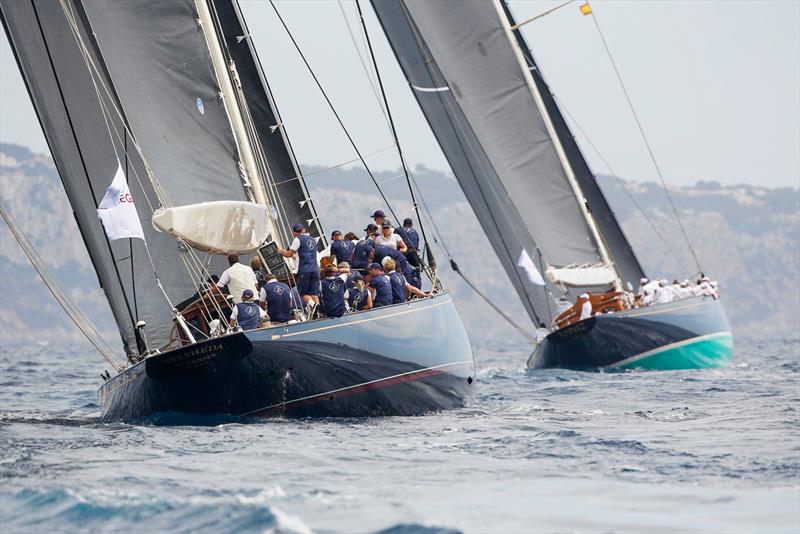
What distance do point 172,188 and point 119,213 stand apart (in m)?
1.73

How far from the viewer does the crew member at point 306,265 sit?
14.0 metres

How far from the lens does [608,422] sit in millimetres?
13930

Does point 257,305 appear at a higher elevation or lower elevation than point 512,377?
higher

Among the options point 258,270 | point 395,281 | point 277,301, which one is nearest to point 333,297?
point 277,301

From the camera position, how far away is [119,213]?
521 inches

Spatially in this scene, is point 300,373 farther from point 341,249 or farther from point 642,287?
point 642,287

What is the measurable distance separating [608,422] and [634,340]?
34.1 feet

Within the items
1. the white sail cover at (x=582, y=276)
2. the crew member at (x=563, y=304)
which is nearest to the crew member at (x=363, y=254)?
the white sail cover at (x=582, y=276)

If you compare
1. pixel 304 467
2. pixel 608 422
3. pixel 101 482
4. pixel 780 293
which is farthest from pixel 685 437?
pixel 780 293

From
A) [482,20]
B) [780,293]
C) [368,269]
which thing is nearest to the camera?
[368,269]

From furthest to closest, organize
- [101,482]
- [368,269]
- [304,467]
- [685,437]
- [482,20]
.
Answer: [482,20], [368,269], [685,437], [304,467], [101,482]

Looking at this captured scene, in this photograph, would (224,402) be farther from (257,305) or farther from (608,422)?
(608,422)

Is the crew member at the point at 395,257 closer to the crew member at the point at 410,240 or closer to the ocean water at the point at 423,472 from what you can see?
the crew member at the point at 410,240

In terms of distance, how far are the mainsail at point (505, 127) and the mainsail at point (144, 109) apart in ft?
38.0
